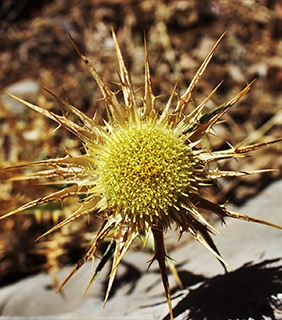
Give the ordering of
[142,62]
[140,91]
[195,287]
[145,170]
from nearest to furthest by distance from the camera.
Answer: [145,170], [195,287], [140,91], [142,62]

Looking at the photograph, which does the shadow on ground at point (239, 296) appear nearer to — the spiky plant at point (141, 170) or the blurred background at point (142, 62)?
the spiky plant at point (141, 170)

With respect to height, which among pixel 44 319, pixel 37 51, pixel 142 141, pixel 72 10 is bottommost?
pixel 44 319

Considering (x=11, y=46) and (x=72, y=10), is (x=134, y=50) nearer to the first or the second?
(x=72, y=10)

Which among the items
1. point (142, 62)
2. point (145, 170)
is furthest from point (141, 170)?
point (142, 62)

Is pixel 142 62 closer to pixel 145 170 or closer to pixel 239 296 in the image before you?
pixel 145 170

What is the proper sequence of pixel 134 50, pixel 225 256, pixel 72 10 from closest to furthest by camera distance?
pixel 225 256
pixel 134 50
pixel 72 10

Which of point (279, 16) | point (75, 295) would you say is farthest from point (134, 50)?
point (75, 295)

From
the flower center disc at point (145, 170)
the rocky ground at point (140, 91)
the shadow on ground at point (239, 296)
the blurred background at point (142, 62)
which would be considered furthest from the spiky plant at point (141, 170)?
the blurred background at point (142, 62)
